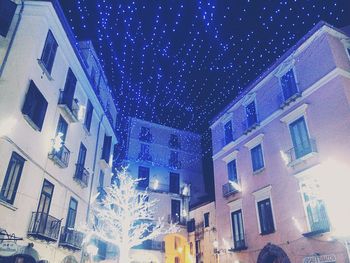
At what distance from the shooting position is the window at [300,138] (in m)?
14.9

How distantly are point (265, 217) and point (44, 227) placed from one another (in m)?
12.0

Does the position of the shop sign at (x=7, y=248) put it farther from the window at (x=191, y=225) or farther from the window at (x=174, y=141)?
the window at (x=174, y=141)

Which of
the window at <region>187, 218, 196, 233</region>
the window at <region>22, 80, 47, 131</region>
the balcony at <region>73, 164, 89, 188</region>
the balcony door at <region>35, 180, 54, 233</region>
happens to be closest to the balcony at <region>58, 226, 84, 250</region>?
the balcony door at <region>35, 180, 54, 233</region>

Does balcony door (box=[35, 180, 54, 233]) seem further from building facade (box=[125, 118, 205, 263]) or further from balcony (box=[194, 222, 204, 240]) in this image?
building facade (box=[125, 118, 205, 263])

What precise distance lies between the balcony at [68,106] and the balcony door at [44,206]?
3782 mm

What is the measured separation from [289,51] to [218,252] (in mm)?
14305

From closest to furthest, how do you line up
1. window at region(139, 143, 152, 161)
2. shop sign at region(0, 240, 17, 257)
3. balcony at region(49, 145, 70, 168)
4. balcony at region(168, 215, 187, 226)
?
shop sign at region(0, 240, 17, 257), balcony at region(49, 145, 70, 168), balcony at region(168, 215, 187, 226), window at region(139, 143, 152, 161)

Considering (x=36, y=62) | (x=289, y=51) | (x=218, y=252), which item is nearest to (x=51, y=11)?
(x=36, y=62)

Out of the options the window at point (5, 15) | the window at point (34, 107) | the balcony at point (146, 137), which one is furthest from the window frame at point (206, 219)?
the window at point (5, 15)

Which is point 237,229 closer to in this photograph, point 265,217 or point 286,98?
point 265,217

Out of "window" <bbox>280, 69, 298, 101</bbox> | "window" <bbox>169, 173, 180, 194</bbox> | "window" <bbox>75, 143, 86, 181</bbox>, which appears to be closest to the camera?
"window" <bbox>280, 69, 298, 101</bbox>

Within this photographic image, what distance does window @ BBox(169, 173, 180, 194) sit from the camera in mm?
34250

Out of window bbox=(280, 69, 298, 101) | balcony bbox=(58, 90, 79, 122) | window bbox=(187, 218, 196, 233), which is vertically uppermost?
window bbox=(280, 69, 298, 101)

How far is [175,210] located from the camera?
108ft
